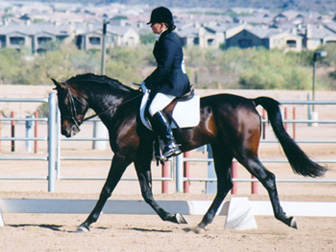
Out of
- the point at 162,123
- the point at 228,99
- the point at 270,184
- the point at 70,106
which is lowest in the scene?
the point at 270,184

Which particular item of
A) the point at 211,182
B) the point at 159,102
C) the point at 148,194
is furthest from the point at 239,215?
the point at 211,182

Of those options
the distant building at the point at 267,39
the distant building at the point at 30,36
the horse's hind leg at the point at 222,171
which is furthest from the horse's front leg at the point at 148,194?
the distant building at the point at 30,36

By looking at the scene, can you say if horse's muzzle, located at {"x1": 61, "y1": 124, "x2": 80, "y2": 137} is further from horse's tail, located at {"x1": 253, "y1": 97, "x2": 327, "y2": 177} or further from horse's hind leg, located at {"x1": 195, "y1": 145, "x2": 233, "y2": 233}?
horse's tail, located at {"x1": 253, "y1": 97, "x2": 327, "y2": 177}

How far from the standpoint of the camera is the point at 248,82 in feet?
185

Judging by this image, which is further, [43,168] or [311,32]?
[311,32]

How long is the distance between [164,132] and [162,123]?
10 centimetres

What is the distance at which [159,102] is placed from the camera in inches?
328

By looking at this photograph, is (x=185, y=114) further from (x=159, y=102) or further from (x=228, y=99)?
(x=228, y=99)

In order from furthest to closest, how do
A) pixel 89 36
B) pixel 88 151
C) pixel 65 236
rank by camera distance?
pixel 89 36 < pixel 88 151 < pixel 65 236

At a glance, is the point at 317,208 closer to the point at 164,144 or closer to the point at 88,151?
the point at 164,144

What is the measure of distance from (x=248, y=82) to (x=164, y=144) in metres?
48.5

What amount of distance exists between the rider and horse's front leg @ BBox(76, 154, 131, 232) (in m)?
0.48

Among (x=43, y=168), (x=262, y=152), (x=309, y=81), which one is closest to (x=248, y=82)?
(x=309, y=81)

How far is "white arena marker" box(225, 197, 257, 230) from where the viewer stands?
28.8 ft
